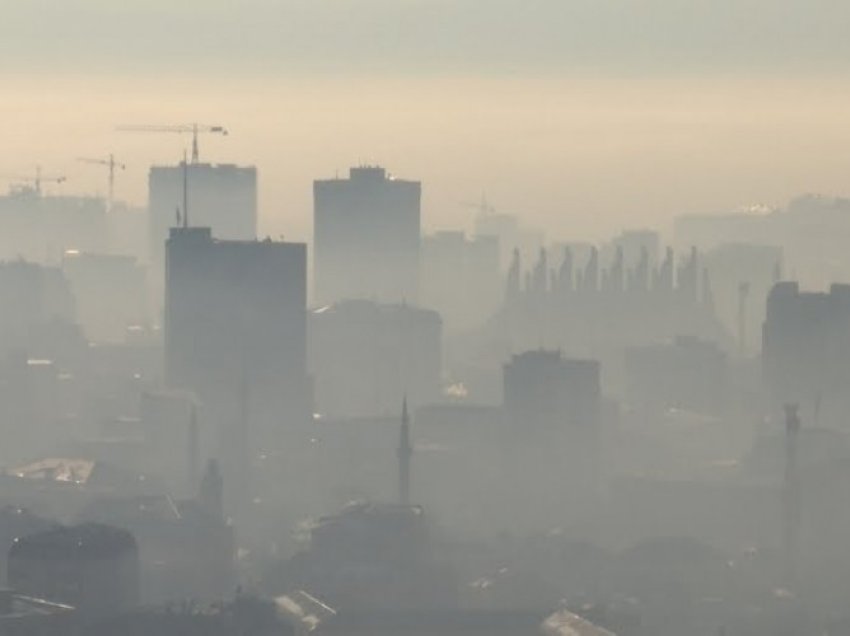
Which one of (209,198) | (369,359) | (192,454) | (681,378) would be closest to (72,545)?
(192,454)

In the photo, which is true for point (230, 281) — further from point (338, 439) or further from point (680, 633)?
point (680, 633)

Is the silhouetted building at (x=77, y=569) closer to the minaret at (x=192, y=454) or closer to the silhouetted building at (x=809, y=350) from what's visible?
the minaret at (x=192, y=454)

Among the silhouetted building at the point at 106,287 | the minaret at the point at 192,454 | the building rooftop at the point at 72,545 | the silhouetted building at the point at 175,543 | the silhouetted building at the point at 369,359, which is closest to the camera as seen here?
the building rooftop at the point at 72,545

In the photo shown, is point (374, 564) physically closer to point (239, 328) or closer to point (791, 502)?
point (791, 502)

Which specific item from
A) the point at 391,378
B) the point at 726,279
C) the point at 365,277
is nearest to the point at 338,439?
the point at 391,378

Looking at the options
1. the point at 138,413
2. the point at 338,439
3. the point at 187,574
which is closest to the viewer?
the point at 187,574

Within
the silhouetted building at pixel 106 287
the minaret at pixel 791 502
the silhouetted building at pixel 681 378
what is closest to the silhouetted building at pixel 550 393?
the minaret at pixel 791 502
